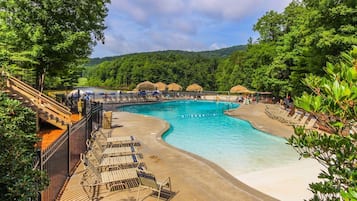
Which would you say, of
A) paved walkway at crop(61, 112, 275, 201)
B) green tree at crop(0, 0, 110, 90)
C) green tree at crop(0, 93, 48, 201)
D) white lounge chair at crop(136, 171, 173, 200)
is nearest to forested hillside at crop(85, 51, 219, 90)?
green tree at crop(0, 0, 110, 90)

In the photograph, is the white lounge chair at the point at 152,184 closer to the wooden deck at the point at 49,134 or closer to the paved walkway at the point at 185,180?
the paved walkway at the point at 185,180

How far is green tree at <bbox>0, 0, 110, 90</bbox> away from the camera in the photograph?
474 inches

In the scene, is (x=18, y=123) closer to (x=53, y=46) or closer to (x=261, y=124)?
(x=53, y=46)

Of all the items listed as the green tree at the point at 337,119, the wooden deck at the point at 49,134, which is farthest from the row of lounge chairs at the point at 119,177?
the green tree at the point at 337,119

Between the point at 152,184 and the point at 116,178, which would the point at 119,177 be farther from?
the point at 152,184

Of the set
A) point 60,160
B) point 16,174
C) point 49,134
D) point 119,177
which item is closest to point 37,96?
point 49,134

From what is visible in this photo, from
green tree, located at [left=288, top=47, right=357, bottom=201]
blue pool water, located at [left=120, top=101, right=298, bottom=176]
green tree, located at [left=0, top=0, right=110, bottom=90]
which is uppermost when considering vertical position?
green tree, located at [left=0, top=0, right=110, bottom=90]

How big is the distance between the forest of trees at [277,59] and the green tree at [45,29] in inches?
480

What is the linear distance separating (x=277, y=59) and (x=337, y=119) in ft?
90.3

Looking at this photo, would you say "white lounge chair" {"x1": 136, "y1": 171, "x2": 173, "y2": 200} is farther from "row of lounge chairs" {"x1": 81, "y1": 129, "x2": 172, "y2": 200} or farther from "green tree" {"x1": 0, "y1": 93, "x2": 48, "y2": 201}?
"green tree" {"x1": 0, "y1": 93, "x2": 48, "y2": 201}

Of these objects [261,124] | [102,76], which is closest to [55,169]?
[261,124]

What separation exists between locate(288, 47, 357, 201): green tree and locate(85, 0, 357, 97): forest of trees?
11601 mm

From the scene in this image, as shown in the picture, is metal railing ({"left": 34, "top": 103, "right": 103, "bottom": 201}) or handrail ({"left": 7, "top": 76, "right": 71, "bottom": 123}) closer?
metal railing ({"left": 34, "top": 103, "right": 103, "bottom": 201})

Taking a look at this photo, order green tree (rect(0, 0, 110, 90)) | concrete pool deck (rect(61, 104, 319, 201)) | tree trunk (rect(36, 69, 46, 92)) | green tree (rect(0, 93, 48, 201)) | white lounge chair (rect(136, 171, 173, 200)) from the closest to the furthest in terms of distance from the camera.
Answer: green tree (rect(0, 93, 48, 201)), white lounge chair (rect(136, 171, 173, 200)), concrete pool deck (rect(61, 104, 319, 201)), green tree (rect(0, 0, 110, 90)), tree trunk (rect(36, 69, 46, 92))
